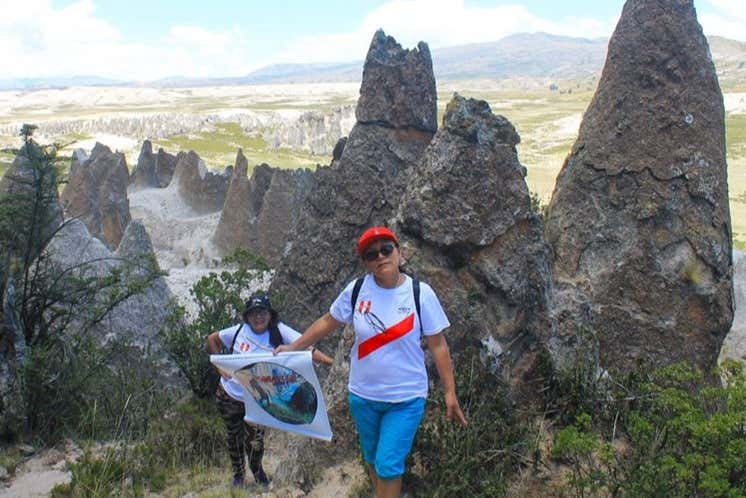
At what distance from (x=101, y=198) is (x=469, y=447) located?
1482 centimetres

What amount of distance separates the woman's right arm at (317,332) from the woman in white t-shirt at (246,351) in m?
0.20

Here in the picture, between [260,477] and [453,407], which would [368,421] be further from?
[260,477]

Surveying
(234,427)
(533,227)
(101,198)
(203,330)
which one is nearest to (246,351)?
(234,427)

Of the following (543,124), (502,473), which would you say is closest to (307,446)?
(502,473)

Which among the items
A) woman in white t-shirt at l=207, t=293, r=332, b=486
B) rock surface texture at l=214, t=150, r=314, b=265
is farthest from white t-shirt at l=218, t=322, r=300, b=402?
rock surface texture at l=214, t=150, r=314, b=265

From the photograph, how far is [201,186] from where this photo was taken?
19.9 m

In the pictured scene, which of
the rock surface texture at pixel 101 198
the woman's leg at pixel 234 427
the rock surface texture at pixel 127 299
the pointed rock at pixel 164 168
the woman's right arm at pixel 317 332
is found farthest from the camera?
the pointed rock at pixel 164 168

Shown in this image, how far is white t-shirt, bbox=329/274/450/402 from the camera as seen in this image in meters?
3.79

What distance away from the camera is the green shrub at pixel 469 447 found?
4293mm

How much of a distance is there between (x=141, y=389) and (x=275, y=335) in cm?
250

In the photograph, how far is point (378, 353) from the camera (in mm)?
3803

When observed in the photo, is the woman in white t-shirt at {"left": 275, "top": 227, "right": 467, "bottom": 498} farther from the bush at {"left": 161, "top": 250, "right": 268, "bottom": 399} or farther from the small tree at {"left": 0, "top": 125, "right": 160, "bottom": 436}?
the bush at {"left": 161, "top": 250, "right": 268, "bottom": 399}

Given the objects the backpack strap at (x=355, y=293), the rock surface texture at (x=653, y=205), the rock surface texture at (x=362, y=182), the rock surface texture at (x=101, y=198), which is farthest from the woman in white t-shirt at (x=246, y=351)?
the rock surface texture at (x=101, y=198)

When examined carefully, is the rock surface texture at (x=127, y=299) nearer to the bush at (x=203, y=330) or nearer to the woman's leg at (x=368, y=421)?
the bush at (x=203, y=330)
